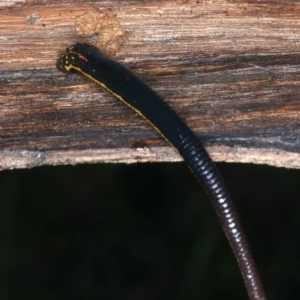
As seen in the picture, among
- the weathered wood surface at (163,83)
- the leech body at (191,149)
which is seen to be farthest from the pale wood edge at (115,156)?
the leech body at (191,149)

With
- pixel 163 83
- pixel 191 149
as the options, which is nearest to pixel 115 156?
pixel 191 149

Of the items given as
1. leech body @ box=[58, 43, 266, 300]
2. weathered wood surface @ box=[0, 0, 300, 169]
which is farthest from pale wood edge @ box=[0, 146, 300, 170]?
leech body @ box=[58, 43, 266, 300]

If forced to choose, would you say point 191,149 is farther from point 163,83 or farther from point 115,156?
point 163,83

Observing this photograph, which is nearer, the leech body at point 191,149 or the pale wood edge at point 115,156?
the pale wood edge at point 115,156

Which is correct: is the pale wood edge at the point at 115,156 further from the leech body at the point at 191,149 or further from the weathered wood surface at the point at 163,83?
the leech body at the point at 191,149

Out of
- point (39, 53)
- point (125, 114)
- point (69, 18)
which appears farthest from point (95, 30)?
point (125, 114)

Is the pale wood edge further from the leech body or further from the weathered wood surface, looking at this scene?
the leech body

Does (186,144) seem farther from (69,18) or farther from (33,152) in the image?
(69,18)
